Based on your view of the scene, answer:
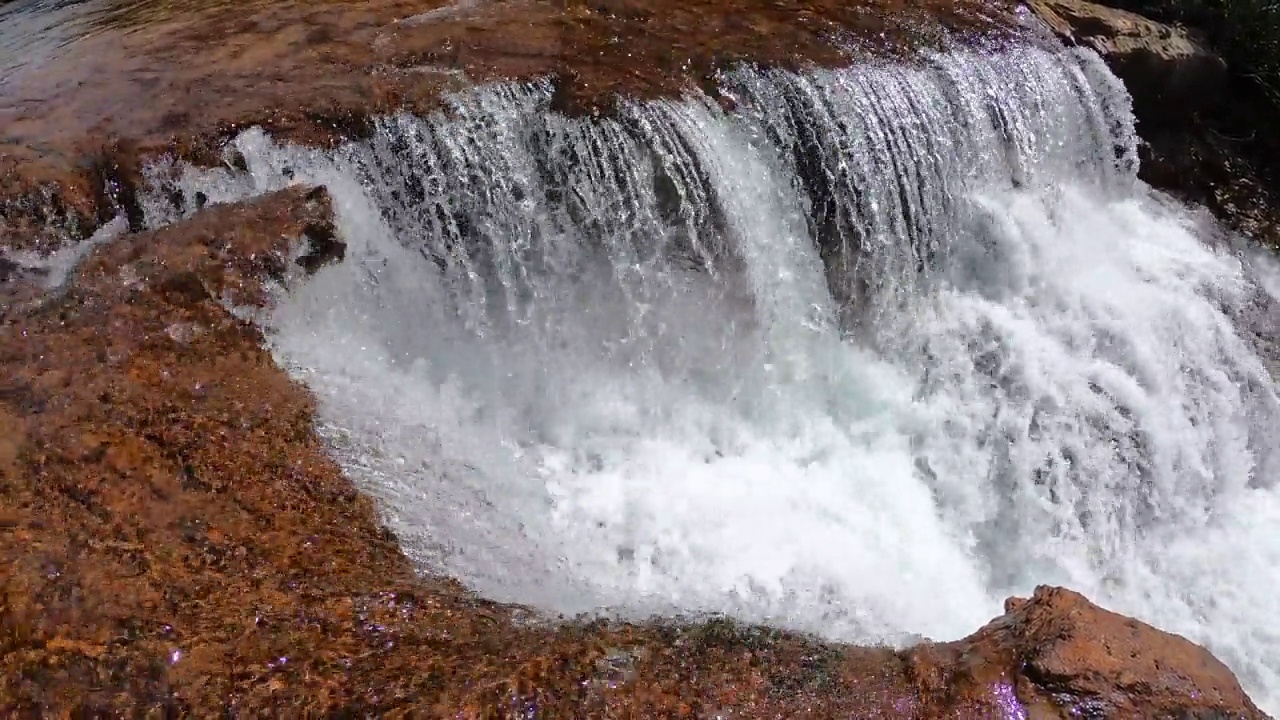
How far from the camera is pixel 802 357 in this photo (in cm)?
538

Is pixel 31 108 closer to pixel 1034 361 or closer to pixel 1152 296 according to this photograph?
pixel 1034 361

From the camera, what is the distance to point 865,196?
548 cm

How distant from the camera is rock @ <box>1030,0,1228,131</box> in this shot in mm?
6895

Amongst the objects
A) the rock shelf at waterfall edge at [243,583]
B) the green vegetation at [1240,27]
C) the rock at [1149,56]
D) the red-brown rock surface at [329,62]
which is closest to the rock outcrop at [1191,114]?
the rock at [1149,56]

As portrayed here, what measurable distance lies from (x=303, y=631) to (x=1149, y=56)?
752 cm

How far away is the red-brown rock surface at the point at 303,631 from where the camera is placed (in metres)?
2.30

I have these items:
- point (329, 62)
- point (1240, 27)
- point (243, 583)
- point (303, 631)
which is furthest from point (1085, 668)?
point (1240, 27)

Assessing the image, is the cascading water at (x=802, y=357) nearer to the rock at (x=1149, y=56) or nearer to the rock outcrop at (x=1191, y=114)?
the rock at (x=1149, y=56)

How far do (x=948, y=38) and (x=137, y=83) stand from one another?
5.33m

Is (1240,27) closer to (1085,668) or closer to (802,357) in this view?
(802,357)

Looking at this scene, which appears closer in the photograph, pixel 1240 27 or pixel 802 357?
pixel 802 357

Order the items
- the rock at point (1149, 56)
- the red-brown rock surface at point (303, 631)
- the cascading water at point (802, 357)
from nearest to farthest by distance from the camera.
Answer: the red-brown rock surface at point (303, 631), the cascading water at point (802, 357), the rock at point (1149, 56)

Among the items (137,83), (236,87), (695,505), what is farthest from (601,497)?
(137,83)

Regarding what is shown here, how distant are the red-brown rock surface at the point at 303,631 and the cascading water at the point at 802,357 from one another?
77cm
